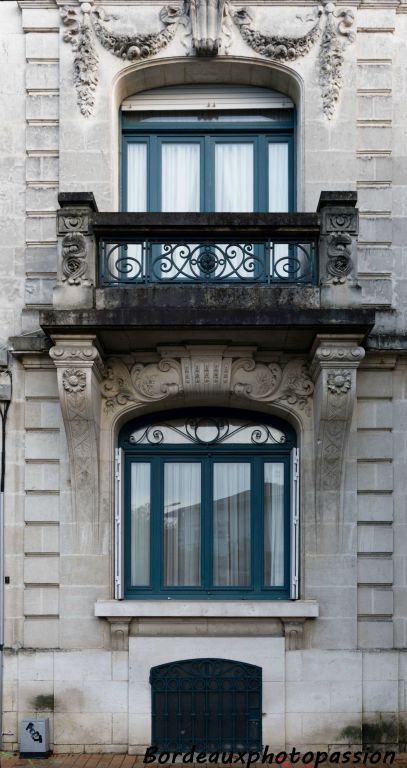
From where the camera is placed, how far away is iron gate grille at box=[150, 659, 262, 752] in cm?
1279

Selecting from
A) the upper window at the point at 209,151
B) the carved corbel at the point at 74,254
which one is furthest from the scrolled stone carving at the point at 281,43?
the carved corbel at the point at 74,254

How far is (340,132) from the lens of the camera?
13383 mm

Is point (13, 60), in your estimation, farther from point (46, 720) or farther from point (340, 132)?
point (46, 720)

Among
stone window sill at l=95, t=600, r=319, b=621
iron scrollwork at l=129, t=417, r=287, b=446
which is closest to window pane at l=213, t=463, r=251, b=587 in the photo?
iron scrollwork at l=129, t=417, r=287, b=446

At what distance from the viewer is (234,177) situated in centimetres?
1404

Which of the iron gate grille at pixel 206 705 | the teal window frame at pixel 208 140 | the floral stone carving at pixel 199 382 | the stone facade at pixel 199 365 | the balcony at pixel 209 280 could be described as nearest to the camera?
the balcony at pixel 209 280

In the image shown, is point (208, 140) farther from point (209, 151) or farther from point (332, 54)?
point (332, 54)

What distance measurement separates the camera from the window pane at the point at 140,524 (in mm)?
13414

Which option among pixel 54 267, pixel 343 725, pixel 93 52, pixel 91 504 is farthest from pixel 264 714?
pixel 93 52

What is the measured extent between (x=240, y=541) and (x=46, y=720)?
3214 millimetres

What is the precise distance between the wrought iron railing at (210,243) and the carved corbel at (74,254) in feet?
0.68

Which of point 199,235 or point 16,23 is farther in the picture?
point 16,23

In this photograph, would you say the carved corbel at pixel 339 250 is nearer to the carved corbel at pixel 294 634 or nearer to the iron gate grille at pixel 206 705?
the carved corbel at pixel 294 634

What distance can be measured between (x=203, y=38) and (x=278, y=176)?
6.59 feet
